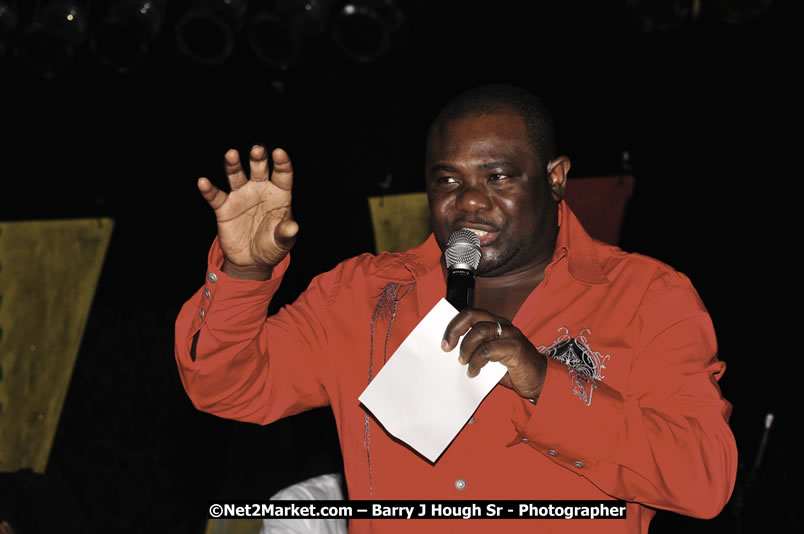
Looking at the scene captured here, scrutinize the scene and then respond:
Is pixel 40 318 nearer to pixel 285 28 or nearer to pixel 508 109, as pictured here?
pixel 285 28

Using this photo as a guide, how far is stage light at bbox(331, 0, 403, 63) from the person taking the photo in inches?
154

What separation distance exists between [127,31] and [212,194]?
9.33 feet

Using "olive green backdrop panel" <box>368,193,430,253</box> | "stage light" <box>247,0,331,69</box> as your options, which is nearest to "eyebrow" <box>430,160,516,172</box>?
"olive green backdrop panel" <box>368,193,430,253</box>

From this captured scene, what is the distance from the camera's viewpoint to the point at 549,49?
3.83m

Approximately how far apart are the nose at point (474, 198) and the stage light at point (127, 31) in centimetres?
279

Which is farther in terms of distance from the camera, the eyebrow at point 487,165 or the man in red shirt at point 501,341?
the eyebrow at point 487,165

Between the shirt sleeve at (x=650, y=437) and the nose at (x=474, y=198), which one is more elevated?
the nose at (x=474, y=198)

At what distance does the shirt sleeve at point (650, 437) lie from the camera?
1.38 m

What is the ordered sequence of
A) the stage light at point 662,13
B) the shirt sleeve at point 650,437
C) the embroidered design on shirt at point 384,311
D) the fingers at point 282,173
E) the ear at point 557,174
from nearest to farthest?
the shirt sleeve at point 650,437
the fingers at point 282,173
the embroidered design on shirt at point 384,311
the ear at point 557,174
the stage light at point 662,13

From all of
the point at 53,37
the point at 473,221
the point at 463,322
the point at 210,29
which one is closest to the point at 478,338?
the point at 463,322

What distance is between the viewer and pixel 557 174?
1.90m

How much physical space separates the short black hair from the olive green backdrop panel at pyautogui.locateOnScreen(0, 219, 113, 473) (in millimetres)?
3018

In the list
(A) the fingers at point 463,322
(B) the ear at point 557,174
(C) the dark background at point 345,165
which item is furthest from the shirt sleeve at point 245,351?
(C) the dark background at point 345,165

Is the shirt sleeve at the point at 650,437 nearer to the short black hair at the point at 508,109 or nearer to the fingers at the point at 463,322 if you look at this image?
the fingers at the point at 463,322
